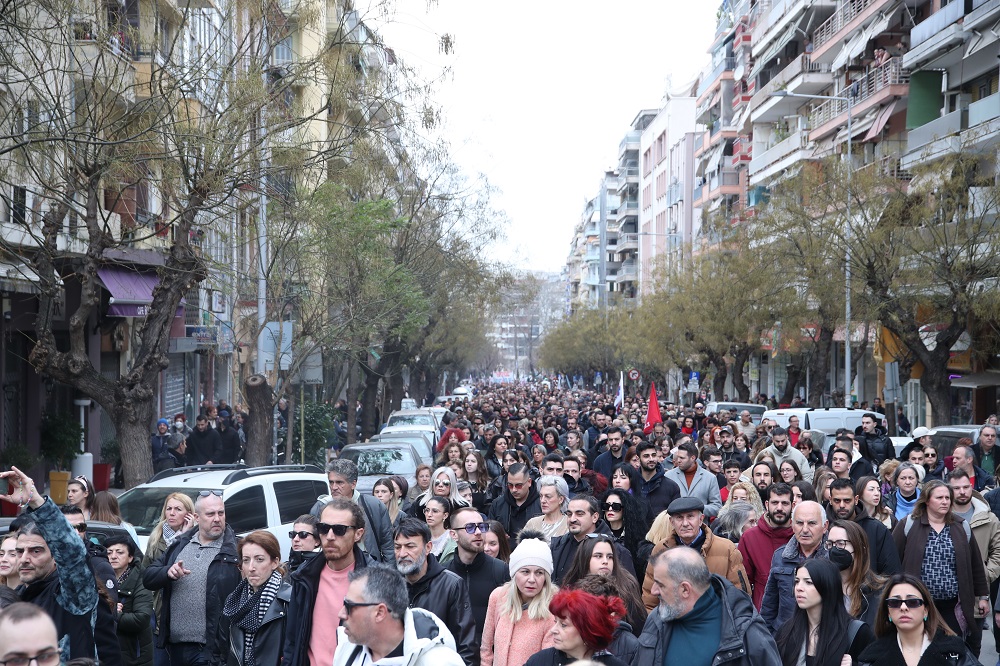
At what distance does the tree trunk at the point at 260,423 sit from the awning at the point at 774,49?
33.7 metres

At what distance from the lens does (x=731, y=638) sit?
5098mm

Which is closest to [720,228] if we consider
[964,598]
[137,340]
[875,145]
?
[875,145]

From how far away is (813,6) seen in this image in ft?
150

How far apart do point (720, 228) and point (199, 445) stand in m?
24.6

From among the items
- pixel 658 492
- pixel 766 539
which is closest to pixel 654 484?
pixel 658 492

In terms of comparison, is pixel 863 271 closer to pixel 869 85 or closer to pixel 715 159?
pixel 869 85

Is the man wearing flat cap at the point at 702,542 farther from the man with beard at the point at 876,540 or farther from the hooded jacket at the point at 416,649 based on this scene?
the hooded jacket at the point at 416,649

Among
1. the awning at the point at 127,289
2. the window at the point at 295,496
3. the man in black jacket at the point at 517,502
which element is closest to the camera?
the man in black jacket at the point at 517,502

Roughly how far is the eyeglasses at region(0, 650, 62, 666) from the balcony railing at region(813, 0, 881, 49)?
39045mm

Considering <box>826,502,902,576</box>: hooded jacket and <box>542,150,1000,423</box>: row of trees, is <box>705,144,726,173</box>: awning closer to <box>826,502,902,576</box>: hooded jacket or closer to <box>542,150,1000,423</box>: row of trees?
<box>542,150,1000,423</box>: row of trees

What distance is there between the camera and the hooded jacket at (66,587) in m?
5.70

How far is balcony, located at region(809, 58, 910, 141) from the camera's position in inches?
1470

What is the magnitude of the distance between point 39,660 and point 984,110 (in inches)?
1144

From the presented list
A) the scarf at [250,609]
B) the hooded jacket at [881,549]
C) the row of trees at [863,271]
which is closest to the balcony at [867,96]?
the row of trees at [863,271]
